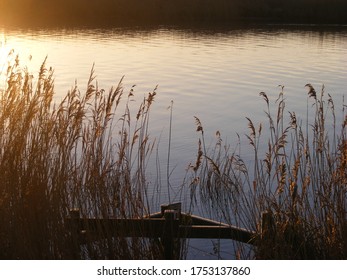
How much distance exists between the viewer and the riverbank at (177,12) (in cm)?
2481

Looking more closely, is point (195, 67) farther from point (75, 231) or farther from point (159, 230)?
point (75, 231)

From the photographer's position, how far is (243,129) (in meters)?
9.38

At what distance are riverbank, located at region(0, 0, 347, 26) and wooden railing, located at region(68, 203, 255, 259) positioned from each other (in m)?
20.7

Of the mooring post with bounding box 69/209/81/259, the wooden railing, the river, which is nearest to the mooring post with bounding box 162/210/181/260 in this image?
the wooden railing

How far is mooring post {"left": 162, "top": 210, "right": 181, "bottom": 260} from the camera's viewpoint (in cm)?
357

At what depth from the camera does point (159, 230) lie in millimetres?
3574

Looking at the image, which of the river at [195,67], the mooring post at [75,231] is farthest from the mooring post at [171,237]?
the river at [195,67]

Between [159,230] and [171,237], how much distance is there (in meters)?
0.08

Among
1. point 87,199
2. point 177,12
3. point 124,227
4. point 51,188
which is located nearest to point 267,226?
point 124,227

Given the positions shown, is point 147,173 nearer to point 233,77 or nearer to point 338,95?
point 338,95

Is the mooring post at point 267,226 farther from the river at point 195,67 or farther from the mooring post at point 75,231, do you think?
the river at point 195,67

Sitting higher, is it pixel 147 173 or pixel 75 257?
pixel 75 257
